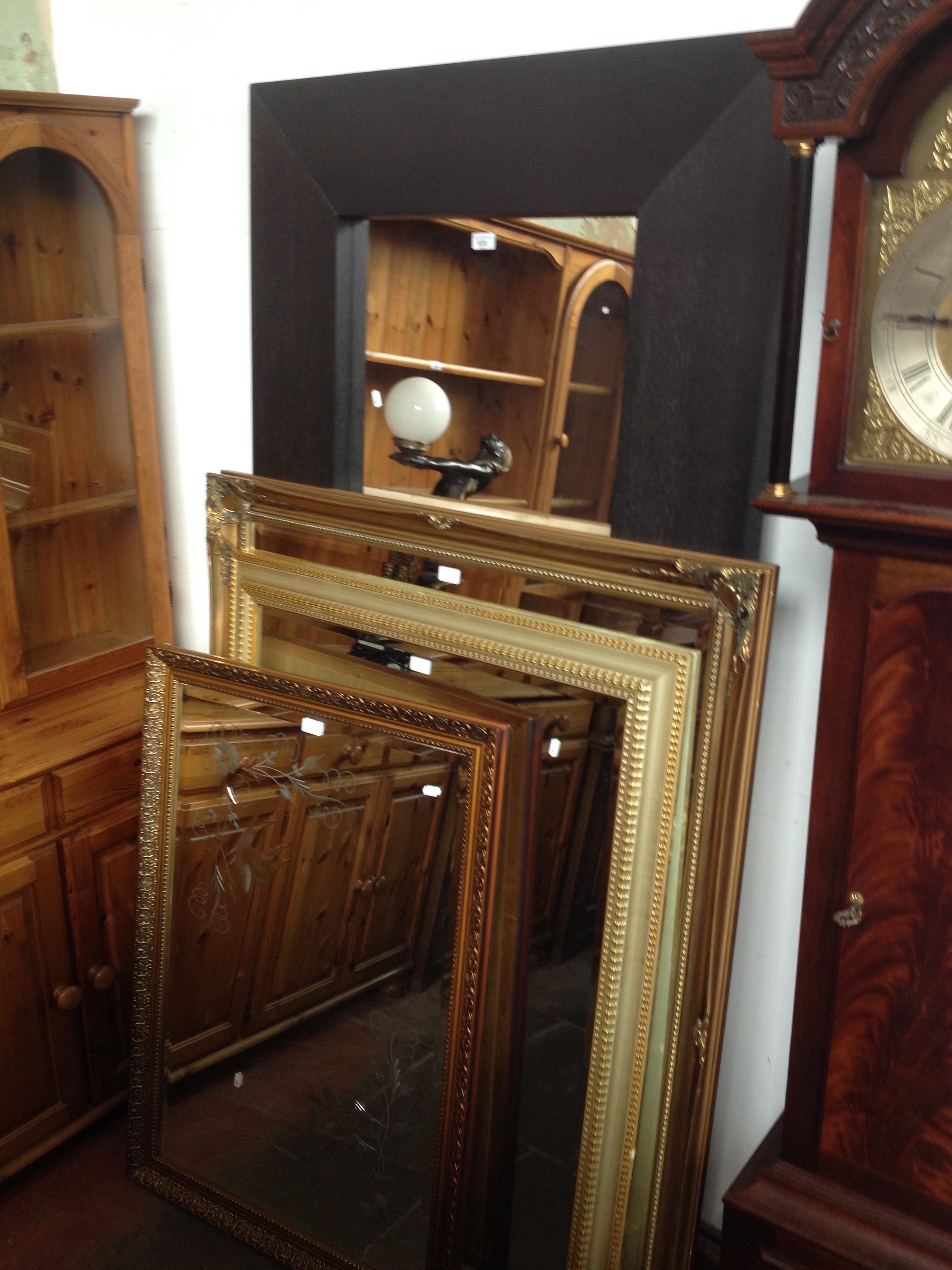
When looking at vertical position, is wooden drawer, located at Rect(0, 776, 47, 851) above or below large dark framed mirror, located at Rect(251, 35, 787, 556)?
below

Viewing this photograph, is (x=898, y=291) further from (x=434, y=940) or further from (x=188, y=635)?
(x=188, y=635)

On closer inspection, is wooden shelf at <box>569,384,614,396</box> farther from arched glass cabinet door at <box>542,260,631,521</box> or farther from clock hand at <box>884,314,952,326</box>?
clock hand at <box>884,314,952,326</box>

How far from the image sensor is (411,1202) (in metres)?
1.53

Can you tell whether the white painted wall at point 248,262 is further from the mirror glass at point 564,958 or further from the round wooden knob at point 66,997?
the round wooden knob at point 66,997

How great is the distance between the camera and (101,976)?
1839mm

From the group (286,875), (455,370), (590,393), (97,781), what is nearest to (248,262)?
(455,370)

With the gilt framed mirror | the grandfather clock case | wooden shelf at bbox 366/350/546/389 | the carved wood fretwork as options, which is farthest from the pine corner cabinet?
the carved wood fretwork

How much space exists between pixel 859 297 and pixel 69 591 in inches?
58.8

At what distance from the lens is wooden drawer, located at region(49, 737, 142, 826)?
1.76 meters

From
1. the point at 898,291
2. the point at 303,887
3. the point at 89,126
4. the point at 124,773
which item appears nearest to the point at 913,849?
the point at 898,291

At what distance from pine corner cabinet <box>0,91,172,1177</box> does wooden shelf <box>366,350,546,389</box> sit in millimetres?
520

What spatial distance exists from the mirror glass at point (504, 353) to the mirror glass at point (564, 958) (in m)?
0.32

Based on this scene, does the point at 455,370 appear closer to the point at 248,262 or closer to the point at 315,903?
the point at 248,262

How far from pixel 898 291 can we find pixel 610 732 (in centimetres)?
64
